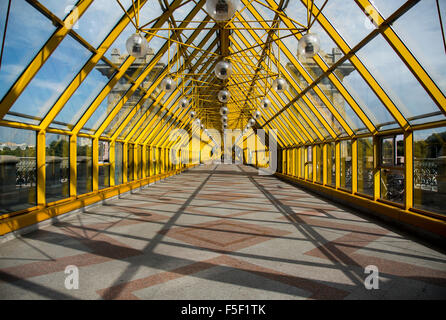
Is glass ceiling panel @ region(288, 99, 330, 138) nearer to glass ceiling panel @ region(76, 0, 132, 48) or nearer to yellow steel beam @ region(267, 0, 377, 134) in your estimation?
yellow steel beam @ region(267, 0, 377, 134)

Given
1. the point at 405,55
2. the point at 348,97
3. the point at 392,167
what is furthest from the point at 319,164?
the point at 405,55

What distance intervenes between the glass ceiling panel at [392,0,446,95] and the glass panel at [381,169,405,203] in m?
3.82

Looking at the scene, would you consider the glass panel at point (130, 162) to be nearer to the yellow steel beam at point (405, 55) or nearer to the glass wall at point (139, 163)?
the glass wall at point (139, 163)

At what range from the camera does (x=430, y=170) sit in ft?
27.7

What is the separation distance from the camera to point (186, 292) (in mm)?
4168

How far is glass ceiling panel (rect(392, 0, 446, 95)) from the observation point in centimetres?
575

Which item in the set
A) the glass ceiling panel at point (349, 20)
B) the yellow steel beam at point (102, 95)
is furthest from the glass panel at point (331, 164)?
the yellow steel beam at point (102, 95)

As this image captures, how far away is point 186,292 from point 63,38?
19.7ft

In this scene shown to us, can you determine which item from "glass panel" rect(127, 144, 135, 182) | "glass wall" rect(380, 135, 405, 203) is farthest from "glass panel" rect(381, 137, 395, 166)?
"glass panel" rect(127, 144, 135, 182)

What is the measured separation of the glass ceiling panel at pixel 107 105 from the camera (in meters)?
11.3

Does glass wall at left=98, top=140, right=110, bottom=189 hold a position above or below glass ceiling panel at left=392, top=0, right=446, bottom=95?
below

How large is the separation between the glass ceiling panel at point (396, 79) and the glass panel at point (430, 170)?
1.89ft
